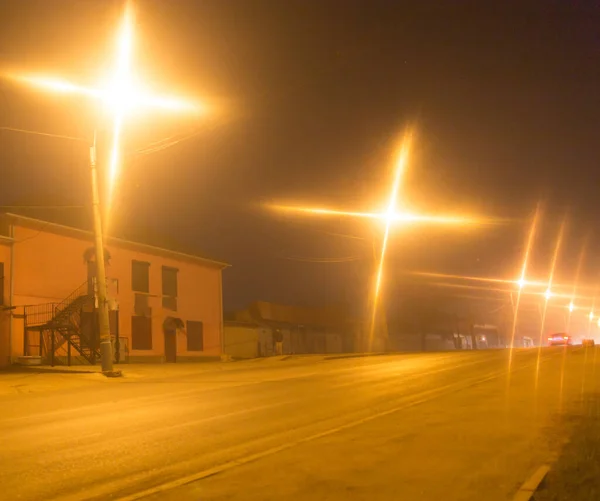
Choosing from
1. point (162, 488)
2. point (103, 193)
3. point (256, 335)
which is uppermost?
point (103, 193)

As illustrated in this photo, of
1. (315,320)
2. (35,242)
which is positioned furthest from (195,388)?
(315,320)

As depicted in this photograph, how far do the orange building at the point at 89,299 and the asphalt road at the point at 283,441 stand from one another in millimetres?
12903

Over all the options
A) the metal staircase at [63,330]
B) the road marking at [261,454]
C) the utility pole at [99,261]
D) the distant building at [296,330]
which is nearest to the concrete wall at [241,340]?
the distant building at [296,330]

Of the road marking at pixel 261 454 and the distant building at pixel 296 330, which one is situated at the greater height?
the distant building at pixel 296 330

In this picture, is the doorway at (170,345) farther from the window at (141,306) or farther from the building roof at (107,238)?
the building roof at (107,238)

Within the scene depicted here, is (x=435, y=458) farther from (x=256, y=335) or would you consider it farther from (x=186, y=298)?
(x=256, y=335)

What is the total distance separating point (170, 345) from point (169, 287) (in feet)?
10.1

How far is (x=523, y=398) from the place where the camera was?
16.0 metres

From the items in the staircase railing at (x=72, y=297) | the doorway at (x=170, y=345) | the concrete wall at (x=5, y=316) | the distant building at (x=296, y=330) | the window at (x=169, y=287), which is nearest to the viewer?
the concrete wall at (x=5, y=316)

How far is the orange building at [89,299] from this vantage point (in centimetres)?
3106

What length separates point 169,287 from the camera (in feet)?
137

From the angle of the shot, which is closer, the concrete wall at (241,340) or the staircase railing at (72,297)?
the staircase railing at (72,297)

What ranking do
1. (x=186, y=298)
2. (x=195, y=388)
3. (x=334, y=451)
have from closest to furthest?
(x=334, y=451)
(x=195, y=388)
(x=186, y=298)

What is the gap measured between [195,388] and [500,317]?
82.8 m
